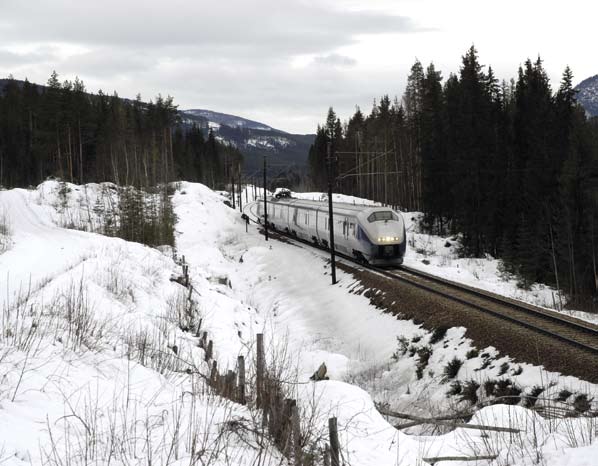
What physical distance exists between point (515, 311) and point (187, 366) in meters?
12.1

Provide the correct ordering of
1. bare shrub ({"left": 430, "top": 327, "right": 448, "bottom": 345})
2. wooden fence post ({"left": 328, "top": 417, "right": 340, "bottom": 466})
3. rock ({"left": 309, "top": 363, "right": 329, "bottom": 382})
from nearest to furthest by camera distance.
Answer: wooden fence post ({"left": 328, "top": 417, "right": 340, "bottom": 466}) → rock ({"left": 309, "top": 363, "right": 329, "bottom": 382}) → bare shrub ({"left": 430, "top": 327, "right": 448, "bottom": 345})

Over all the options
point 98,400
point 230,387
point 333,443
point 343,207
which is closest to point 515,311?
point 230,387

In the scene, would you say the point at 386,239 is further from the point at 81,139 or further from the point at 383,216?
the point at 81,139

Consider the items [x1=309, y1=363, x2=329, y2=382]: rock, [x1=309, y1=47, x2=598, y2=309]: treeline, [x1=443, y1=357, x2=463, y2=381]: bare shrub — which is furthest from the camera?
[x1=309, y1=47, x2=598, y2=309]: treeline

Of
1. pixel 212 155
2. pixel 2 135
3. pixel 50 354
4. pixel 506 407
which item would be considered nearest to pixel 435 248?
pixel 506 407

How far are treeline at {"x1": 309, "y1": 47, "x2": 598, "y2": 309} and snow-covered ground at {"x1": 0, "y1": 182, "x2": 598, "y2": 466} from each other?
13.6 metres

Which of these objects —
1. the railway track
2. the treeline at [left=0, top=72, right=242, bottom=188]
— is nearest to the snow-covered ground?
the railway track

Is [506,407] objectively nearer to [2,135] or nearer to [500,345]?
[500,345]

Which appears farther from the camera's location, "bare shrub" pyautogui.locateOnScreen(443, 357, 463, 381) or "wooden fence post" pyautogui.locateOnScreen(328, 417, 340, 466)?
"bare shrub" pyautogui.locateOnScreen(443, 357, 463, 381)

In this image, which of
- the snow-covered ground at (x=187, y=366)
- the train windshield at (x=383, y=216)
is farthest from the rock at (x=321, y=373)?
the train windshield at (x=383, y=216)

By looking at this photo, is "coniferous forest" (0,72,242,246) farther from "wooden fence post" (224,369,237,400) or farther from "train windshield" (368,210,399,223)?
"wooden fence post" (224,369,237,400)

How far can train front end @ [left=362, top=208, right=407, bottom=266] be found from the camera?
26.4 meters

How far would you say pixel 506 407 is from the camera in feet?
28.2

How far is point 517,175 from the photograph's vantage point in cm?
4522
